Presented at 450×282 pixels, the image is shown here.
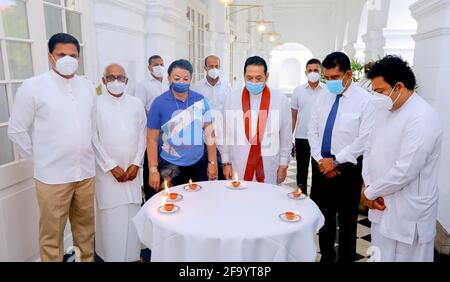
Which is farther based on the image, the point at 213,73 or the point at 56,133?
the point at 213,73

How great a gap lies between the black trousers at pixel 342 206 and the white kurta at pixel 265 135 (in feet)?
1.27

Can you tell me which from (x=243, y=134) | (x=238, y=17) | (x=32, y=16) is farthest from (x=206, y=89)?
(x=238, y=17)

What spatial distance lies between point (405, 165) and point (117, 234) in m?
2.18

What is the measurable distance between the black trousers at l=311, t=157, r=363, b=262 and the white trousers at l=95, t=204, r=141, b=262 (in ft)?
5.16

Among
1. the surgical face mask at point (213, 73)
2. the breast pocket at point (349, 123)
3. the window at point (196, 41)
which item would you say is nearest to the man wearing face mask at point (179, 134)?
the breast pocket at point (349, 123)

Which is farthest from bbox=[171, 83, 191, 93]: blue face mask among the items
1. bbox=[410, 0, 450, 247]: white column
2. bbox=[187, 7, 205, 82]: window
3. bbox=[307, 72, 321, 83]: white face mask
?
bbox=[187, 7, 205, 82]: window

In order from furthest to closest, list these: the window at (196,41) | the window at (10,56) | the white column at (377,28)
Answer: the window at (196,41) → the white column at (377,28) → the window at (10,56)

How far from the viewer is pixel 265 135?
2.96 m

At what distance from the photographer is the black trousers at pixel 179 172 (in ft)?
9.52

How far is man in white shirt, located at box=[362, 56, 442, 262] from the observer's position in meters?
2.05

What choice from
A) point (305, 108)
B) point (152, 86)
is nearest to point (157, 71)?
point (152, 86)

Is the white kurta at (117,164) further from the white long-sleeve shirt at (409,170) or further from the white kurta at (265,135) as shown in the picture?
the white long-sleeve shirt at (409,170)

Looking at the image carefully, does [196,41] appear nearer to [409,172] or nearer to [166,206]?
[166,206]
